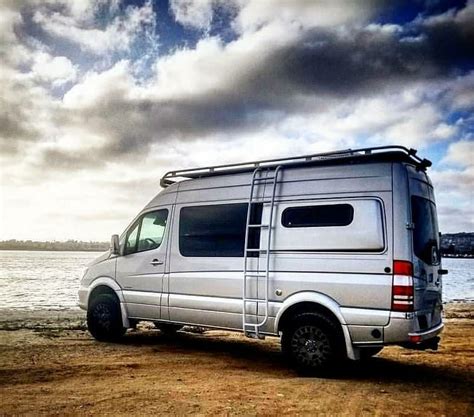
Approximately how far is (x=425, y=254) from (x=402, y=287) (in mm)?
866

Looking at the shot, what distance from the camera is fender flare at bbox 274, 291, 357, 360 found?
261 inches

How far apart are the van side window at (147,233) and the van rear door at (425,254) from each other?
4.54 metres

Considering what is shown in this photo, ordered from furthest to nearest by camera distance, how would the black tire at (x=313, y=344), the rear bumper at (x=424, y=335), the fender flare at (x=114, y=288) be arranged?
the fender flare at (x=114, y=288), the black tire at (x=313, y=344), the rear bumper at (x=424, y=335)

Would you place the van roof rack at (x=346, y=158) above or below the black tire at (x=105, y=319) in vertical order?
above

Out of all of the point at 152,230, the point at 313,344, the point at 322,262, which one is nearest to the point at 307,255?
the point at 322,262

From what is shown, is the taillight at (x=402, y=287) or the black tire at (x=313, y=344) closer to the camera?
the taillight at (x=402, y=287)

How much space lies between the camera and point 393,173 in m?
6.72

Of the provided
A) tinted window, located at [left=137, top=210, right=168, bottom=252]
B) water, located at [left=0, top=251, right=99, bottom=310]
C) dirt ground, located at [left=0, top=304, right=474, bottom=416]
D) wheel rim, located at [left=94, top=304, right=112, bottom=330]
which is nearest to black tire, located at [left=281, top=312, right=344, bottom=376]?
dirt ground, located at [left=0, top=304, right=474, bottom=416]

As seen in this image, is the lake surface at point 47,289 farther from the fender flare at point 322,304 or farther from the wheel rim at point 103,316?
the fender flare at point 322,304

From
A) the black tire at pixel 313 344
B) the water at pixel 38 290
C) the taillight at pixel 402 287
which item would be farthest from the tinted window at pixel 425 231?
the water at pixel 38 290

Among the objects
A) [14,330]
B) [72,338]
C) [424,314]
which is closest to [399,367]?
[424,314]

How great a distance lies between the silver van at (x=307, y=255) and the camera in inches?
256

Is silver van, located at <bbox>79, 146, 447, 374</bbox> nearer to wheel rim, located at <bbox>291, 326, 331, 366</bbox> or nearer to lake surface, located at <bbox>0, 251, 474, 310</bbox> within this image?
wheel rim, located at <bbox>291, 326, 331, 366</bbox>

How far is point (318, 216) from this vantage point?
23.6 feet
